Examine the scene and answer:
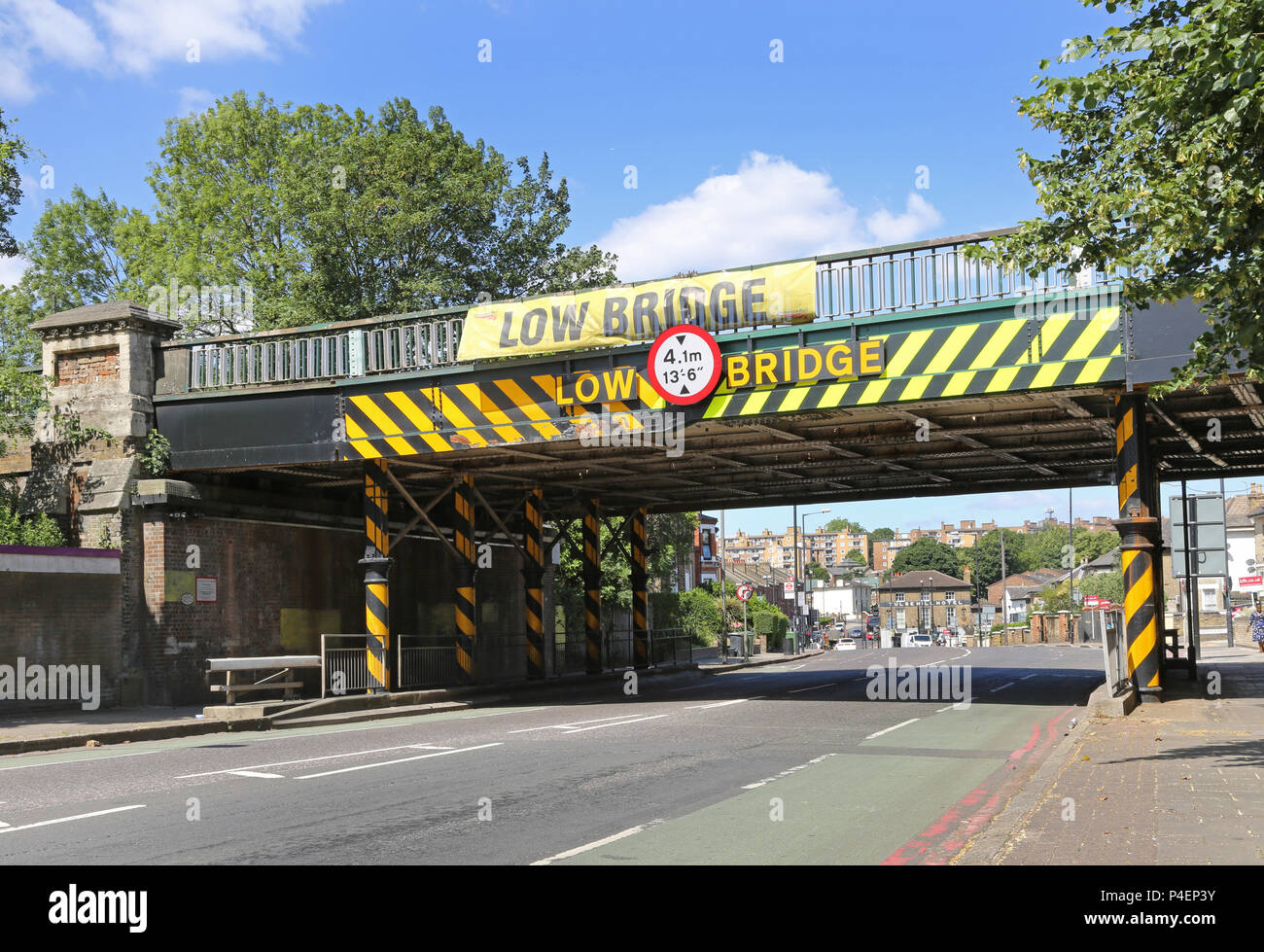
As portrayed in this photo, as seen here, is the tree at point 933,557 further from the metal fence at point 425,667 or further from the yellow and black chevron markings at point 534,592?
the metal fence at point 425,667

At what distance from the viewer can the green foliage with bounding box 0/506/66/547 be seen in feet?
68.1

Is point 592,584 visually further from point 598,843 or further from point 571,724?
point 598,843

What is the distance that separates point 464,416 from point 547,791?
11265 mm

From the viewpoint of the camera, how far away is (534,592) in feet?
96.7

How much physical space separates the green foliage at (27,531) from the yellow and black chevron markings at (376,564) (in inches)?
224

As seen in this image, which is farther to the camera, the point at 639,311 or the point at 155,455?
the point at 155,455

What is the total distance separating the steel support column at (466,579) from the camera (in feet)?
84.1

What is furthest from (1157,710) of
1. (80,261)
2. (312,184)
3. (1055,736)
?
(80,261)

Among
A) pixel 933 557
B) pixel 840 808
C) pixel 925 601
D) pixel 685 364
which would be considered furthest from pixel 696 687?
pixel 933 557

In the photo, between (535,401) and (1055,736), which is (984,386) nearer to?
(1055,736)

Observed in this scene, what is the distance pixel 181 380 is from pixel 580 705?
1021 centimetres

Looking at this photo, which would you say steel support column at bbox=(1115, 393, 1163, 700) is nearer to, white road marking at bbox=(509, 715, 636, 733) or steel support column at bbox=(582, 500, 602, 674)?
white road marking at bbox=(509, 715, 636, 733)

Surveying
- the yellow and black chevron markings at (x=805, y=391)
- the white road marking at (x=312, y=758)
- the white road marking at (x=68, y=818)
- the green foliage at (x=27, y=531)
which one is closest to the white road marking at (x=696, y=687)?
the yellow and black chevron markings at (x=805, y=391)

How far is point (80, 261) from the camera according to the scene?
50000 millimetres
